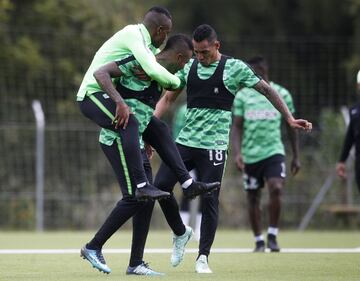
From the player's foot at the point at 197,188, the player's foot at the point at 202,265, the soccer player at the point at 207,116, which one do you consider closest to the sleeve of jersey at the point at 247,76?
the soccer player at the point at 207,116

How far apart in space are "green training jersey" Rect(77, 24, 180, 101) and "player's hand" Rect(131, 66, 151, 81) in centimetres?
13

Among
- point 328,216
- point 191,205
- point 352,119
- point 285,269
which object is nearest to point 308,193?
point 328,216

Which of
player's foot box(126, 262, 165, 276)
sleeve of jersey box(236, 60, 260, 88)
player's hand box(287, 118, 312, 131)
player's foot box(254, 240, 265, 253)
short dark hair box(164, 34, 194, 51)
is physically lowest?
player's foot box(254, 240, 265, 253)

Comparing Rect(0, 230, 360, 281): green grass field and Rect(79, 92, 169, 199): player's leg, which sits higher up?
Rect(79, 92, 169, 199): player's leg

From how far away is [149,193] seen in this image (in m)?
9.02

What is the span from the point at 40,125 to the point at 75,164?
1068mm

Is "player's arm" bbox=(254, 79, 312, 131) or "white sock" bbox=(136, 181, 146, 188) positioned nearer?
"white sock" bbox=(136, 181, 146, 188)

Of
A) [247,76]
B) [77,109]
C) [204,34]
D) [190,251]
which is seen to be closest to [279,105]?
[247,76]

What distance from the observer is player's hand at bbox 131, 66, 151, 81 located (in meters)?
9.22

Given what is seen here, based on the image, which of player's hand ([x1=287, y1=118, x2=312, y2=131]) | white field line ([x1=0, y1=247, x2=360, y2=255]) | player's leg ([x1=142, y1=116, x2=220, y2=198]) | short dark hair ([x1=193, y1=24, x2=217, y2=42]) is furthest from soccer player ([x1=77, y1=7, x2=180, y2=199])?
white field line ([x1=0, y1=247, x2=360, y2=255])

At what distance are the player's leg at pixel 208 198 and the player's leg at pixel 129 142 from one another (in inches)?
32.8

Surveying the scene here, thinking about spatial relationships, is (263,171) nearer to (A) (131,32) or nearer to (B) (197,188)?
(B) (197,188)

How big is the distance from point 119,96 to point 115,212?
1005 mm

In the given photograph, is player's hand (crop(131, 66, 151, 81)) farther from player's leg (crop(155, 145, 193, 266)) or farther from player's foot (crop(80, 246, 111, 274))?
player's foot (crop(80, 246, 111, 274))
